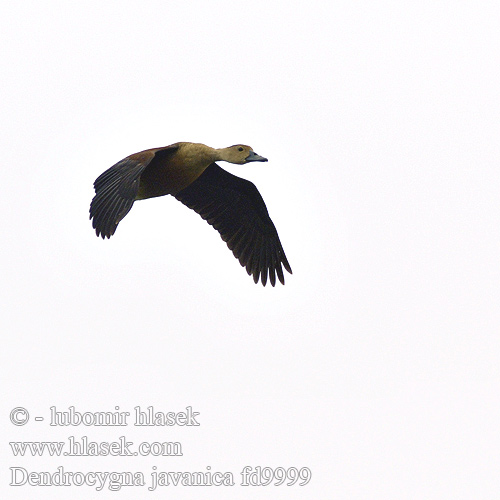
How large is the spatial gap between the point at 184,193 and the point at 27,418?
3905 mm

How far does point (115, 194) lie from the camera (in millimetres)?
14695

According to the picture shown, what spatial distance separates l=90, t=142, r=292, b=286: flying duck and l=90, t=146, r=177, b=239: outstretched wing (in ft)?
0.05

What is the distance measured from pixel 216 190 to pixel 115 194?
3.08m

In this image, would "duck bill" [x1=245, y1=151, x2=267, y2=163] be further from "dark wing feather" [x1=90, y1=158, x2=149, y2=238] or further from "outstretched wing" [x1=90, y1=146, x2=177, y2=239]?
"dark wing feather" [x1=90, y1=158, x2=149, y2=238]

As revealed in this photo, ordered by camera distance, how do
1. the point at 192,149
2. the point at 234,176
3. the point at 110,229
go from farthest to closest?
the point at 234,176
the point at 192,149
the point at 110,229

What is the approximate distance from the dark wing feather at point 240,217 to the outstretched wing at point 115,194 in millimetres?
2284

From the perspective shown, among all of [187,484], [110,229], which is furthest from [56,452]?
[110,229]

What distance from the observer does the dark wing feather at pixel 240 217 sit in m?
17.5

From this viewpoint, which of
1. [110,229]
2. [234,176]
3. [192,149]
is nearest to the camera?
[110,229]

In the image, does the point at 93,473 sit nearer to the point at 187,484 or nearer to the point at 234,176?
the point at 187,484

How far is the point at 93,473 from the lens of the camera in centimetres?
1634

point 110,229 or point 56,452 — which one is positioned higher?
point 110,229

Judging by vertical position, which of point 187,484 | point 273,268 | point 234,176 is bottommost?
point 187,484

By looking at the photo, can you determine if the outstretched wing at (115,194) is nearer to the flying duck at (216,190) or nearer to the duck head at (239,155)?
the flying duck at (216,190)
